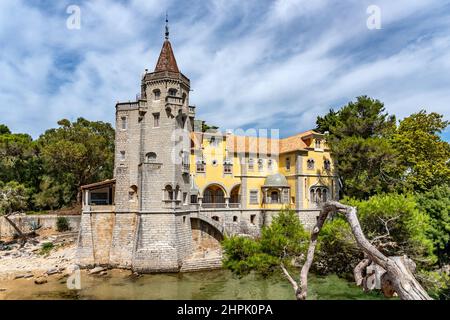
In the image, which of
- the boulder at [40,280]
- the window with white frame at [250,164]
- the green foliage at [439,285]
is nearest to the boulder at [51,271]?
the boulder at [40,280]

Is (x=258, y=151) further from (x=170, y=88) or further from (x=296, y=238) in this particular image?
(x=296, y=238)

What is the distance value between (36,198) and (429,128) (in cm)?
4940

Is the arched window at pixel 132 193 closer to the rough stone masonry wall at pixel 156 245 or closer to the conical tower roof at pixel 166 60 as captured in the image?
the rough stone masonry wall at pixel 156 245

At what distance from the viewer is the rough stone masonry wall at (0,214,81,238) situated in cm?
3375

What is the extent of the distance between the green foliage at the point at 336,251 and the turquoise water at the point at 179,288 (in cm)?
100

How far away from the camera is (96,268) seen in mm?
25062

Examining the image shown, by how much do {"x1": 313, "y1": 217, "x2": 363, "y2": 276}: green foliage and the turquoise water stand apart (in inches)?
39.5

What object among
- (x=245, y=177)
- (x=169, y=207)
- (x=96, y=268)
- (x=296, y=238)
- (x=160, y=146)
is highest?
(x=160, y=146)

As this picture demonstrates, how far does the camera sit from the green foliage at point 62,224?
34.3m

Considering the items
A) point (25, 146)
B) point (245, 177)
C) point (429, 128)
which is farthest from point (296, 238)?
point (25, 146)

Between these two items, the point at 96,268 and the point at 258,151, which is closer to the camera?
the point at 96,268

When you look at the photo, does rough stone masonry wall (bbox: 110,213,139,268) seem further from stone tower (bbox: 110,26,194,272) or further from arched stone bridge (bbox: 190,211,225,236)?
arched stone bridge (bbox: 190,211,225,236)

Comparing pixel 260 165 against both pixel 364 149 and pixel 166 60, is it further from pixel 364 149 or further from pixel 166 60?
pixel 166 60
